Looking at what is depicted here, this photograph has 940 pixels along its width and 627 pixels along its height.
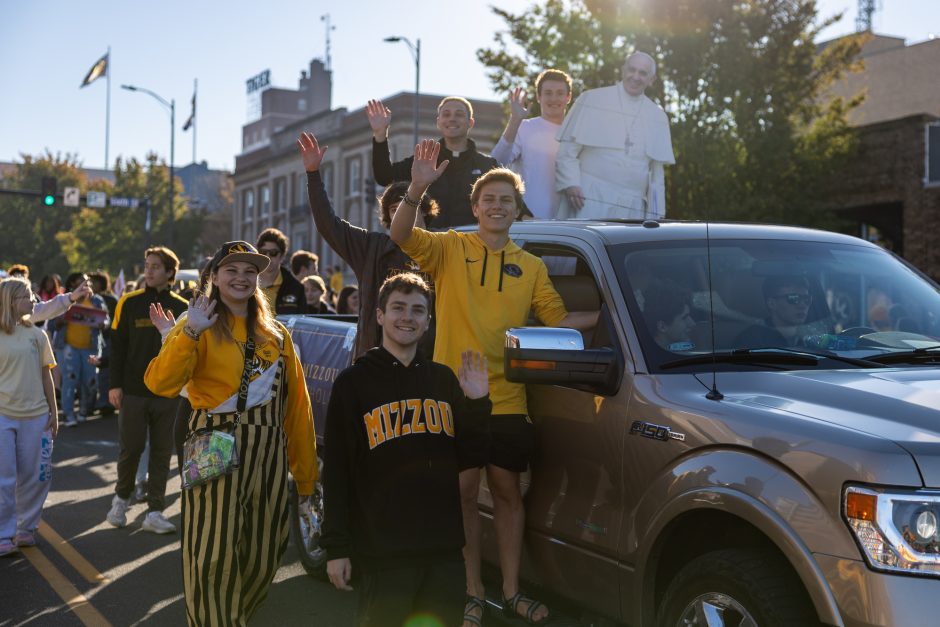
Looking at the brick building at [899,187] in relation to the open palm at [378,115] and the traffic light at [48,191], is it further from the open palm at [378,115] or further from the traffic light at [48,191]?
the traffic light at [48,191]

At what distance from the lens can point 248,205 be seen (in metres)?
80.4

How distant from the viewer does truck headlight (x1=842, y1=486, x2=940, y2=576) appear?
124 inches

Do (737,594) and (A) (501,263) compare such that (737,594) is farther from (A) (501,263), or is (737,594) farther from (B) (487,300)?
(A) (501,263)

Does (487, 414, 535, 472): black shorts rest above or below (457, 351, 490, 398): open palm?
below

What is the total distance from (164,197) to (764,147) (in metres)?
46.9

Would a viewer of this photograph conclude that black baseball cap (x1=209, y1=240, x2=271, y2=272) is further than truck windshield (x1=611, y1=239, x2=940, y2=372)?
Yes

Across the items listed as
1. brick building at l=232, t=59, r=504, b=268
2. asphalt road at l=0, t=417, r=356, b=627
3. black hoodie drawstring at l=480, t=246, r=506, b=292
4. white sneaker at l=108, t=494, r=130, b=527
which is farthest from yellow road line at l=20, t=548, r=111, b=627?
brick building at l=232, t=59, r=504, b=268

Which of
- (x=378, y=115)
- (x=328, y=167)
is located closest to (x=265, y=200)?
(x=328, y=167)

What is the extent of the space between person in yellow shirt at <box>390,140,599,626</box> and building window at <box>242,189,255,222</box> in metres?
74.8

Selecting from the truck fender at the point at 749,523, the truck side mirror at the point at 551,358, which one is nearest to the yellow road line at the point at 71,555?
Answer: the truck side mirror at the point at 551,358

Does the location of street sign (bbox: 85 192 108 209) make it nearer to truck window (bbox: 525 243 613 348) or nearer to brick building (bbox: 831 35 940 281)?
brick building (bbox: 831 35 940 281)

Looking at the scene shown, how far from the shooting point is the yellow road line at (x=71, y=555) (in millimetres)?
7609

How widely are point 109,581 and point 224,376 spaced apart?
10.9ft

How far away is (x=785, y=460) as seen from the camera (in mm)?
3561
